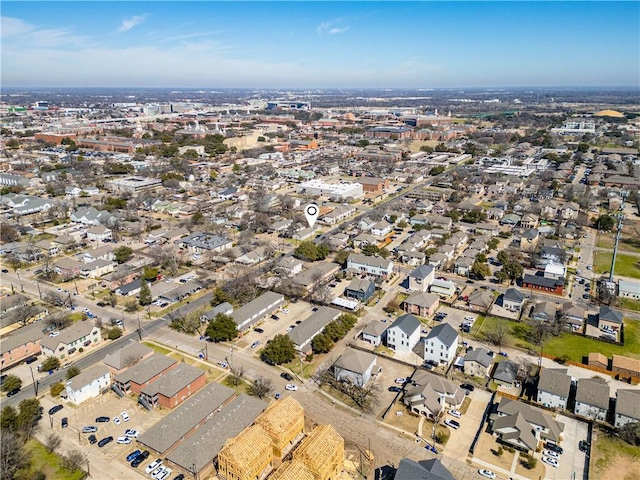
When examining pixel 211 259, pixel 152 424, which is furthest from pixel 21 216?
pixel 152 424

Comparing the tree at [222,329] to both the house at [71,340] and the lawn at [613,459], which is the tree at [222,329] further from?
the lawn at [613,459]

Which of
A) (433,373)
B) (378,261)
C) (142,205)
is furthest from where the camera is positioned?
(142,205)

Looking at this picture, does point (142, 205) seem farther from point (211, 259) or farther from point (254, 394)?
point (254, 394)

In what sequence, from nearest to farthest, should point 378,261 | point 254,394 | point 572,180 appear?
point 254,394, point 378,261, point 572,180

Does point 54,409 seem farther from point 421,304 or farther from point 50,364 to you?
point 421,304

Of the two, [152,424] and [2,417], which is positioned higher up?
[2,417]

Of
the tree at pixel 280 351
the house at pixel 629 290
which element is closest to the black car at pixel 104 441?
the tree at pixel 280 351
